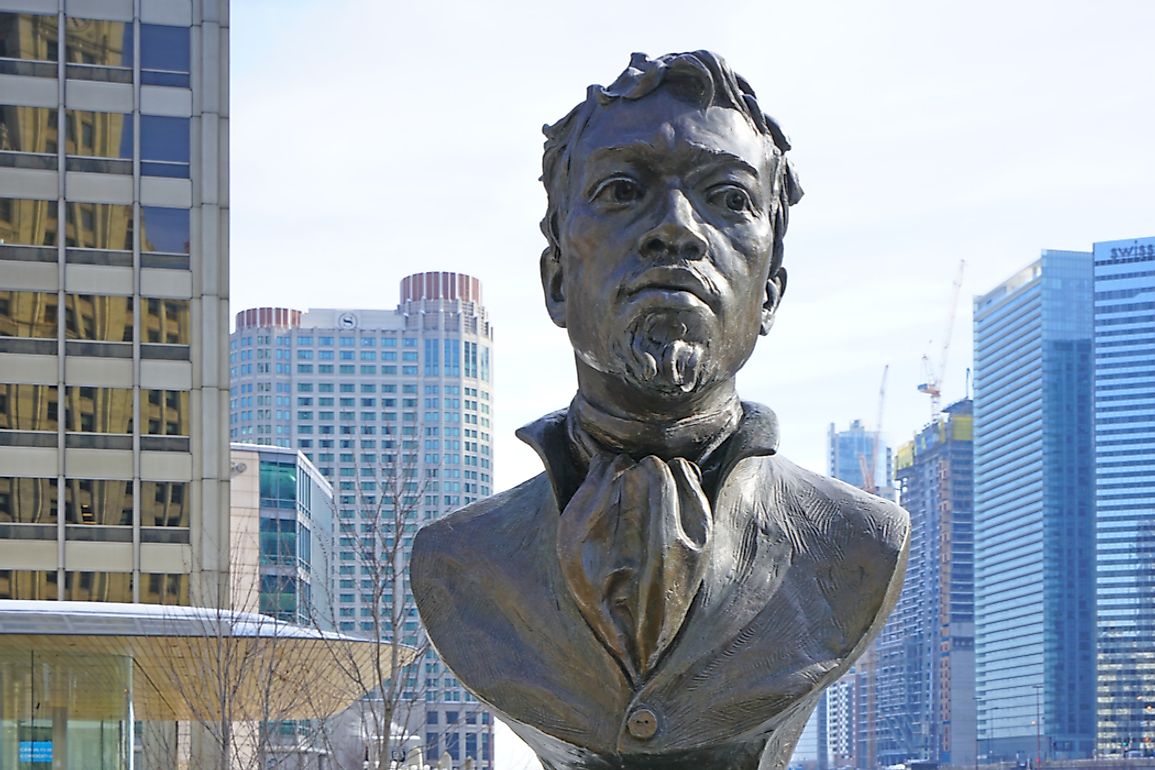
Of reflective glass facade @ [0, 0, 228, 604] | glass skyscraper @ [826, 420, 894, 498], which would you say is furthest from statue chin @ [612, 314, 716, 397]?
glass skyscraper @ [826, 420, 894, 498]

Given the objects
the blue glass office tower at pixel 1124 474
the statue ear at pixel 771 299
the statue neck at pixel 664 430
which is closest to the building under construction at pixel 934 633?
the blue glass office tower at pixel 1124 474

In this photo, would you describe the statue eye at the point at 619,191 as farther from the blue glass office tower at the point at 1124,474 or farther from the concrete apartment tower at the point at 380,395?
the blue glass office tower at the point at 1124,474

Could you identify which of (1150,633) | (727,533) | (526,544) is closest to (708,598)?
(727,533)

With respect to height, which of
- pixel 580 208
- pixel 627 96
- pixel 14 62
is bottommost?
pixel 580 208

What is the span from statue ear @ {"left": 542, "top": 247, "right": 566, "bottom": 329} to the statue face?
71 millimetres

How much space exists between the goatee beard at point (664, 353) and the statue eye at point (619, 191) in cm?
32

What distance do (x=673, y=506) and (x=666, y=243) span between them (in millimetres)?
572

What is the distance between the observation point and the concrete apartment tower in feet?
115

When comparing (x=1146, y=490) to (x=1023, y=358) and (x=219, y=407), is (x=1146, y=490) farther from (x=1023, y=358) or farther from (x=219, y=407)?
(x=219, y=407)

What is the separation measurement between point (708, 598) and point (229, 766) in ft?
63.5

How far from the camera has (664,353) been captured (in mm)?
3611

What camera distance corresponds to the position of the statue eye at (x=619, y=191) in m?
3.78

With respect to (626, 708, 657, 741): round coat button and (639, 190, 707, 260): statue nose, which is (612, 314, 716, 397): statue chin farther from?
(626, 708, 657, 741): round coat button

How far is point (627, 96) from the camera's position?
3842 millimetres
